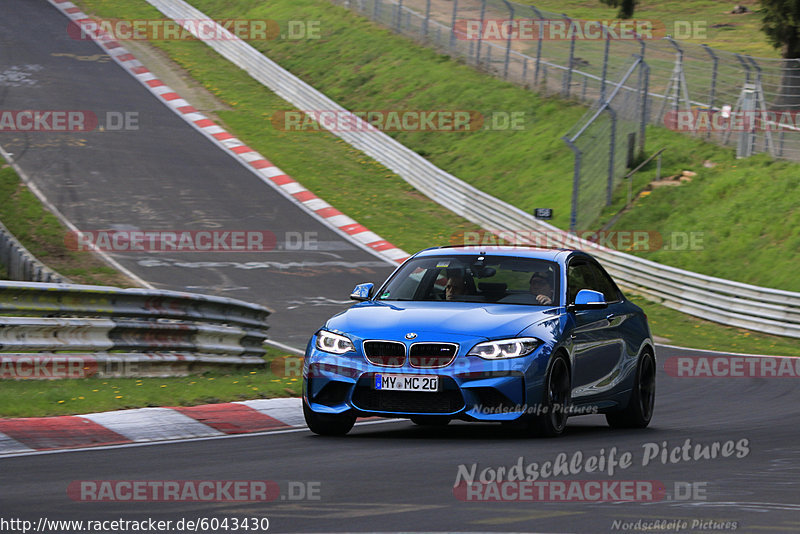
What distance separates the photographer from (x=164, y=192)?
27.3 meters

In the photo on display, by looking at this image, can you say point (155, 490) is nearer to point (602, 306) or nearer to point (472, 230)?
point (602, 306)

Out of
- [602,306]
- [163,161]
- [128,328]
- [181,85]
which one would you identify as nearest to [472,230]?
[163,161]

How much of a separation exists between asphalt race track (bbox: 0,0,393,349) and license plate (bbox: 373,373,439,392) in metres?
8.03

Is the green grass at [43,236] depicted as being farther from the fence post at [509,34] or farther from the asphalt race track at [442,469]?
the fence post at [509,34]

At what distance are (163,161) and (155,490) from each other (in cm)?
2398

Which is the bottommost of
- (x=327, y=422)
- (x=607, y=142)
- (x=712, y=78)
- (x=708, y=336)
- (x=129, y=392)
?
(x=708, y=336)

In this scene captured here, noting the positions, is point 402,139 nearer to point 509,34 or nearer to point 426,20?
point 509,34

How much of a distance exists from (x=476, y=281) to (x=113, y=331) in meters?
3.78

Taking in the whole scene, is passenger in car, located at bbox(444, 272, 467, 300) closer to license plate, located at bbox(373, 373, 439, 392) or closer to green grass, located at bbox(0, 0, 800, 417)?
license plate, located at bbox(373, 373, 439, 392)

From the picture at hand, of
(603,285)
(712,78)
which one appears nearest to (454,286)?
(603,285)

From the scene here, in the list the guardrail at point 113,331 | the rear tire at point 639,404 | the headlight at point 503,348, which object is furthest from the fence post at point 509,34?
the headlight at point 503,348

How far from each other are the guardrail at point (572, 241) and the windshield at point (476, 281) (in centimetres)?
1221

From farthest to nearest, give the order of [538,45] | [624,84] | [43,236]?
[538,45]
[624,84]
[43,236]

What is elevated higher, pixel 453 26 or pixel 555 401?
pixel 453 26
